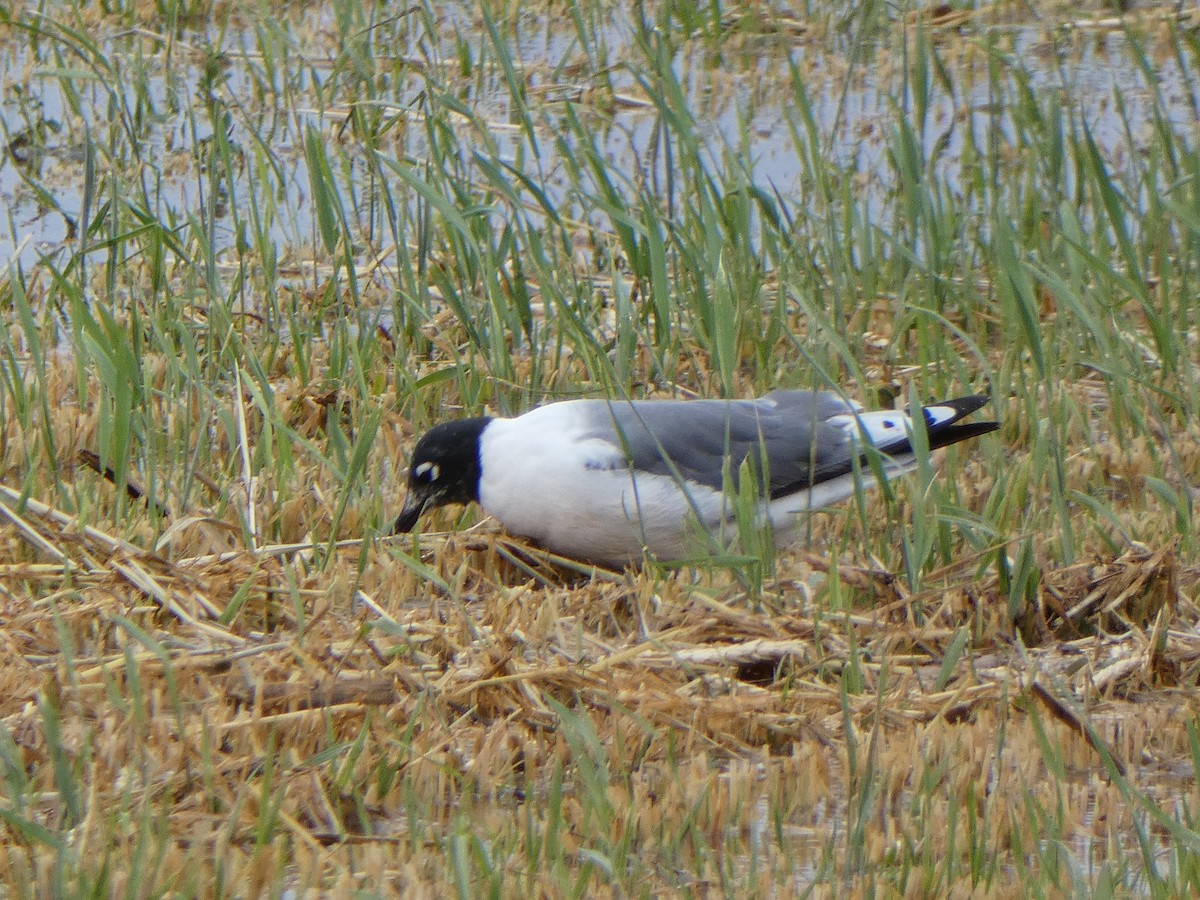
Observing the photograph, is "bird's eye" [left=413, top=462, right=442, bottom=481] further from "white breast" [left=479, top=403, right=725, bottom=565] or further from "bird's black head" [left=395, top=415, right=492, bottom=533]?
"white breast" [left=479, top=403, right=725, bottom=565]

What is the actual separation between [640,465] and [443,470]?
45 cm

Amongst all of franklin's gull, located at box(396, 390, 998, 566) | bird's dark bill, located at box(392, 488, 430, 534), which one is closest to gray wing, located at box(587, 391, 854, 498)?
franklin's gull, located at box(396, 390, 998, 566)

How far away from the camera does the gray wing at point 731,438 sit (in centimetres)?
413

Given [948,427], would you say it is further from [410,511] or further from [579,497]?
[410,511]

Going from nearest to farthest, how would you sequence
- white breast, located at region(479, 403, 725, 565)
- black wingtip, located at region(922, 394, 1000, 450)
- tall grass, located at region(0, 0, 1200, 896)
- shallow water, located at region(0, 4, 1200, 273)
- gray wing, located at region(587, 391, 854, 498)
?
tall grass, located at region(0, 0, 1200, 896) → white breast, located at region(479, 403, 725, 565) → gray wing, located at region(587, 391, 854, 498) → black wingtip, located at region(922, 394, 1000, 450) → shallow water, located at region(0, 4, 1200, 273)

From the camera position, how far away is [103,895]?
2.27 meters

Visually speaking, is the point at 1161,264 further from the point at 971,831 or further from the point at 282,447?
the point at 971,831

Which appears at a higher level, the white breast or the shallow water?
the shallow water

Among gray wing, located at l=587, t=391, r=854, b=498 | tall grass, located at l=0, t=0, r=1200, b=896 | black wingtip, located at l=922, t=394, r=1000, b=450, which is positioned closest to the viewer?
tall grass, located at l=0, t=0, r=1200, b=896

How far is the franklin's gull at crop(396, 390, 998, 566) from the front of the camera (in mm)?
4012

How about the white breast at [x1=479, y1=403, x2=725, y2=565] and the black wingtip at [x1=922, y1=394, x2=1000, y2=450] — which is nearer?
the white breast at [x1=479, y1=403, x2=725, y2=565]

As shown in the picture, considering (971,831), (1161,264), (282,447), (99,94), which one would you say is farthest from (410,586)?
(99,94)

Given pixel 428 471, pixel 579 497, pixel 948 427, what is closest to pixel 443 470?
pixel 428 471

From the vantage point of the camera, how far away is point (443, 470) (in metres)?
4.18
